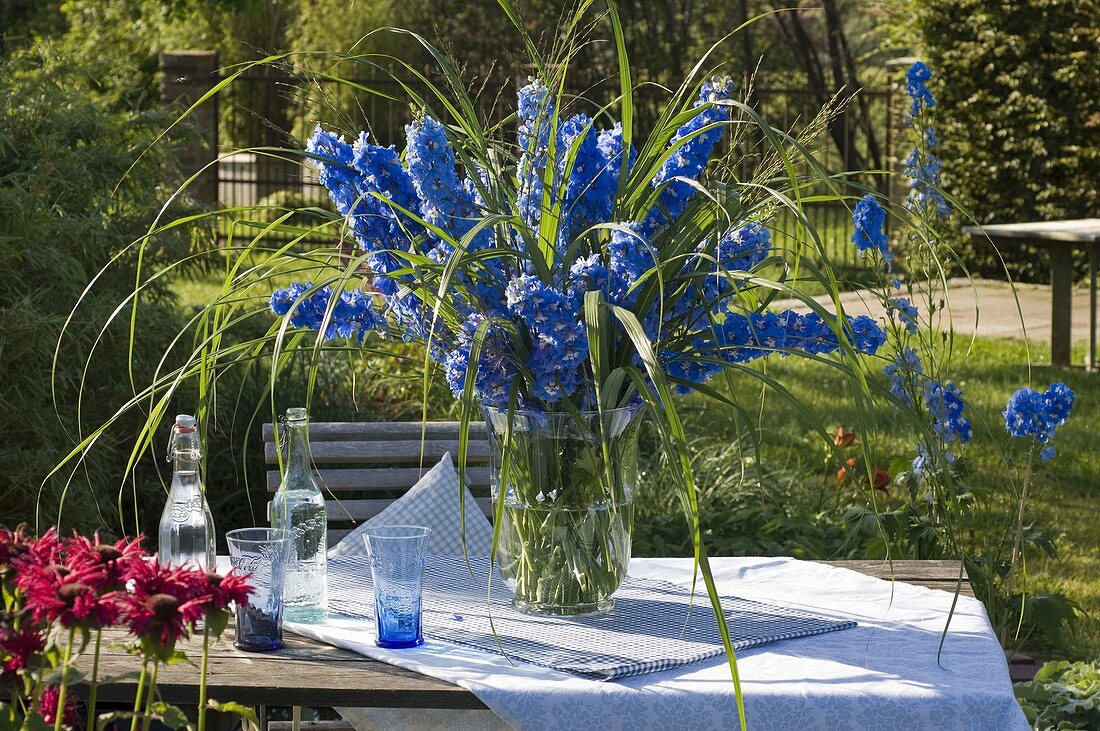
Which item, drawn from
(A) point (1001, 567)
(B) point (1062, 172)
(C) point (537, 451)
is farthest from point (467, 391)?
(B) point (1062, 172)

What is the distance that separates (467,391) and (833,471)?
167 inches

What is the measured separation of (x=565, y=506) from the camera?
1.92 meters

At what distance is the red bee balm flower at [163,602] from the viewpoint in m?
1.20

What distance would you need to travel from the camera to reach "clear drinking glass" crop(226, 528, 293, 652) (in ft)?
6.06

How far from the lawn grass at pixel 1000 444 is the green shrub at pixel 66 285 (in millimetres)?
2045

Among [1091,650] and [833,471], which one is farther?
[833,471]

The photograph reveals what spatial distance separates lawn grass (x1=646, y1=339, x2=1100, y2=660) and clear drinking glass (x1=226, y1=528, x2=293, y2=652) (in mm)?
2365

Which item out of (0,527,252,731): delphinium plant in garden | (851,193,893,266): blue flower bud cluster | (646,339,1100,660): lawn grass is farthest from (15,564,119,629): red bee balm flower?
(646,339,1100,660): lawn grass

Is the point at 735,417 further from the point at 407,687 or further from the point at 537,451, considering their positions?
the point at 407,687

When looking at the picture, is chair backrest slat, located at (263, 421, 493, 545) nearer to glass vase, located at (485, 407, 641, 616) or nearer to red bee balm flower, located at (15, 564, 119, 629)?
glass vase, located at (485, 407, 641, 616)

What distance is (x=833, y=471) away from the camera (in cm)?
567

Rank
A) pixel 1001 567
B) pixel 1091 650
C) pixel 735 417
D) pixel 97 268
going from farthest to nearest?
pixel 97 268
pixel 1091 650
pixel 1001 567
pixel 735 417

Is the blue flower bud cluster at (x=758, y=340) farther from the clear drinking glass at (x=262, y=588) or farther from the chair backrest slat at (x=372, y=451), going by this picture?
the chair backrest slat at (x=372, y=451)

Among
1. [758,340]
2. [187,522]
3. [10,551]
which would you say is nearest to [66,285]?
[187,522]
